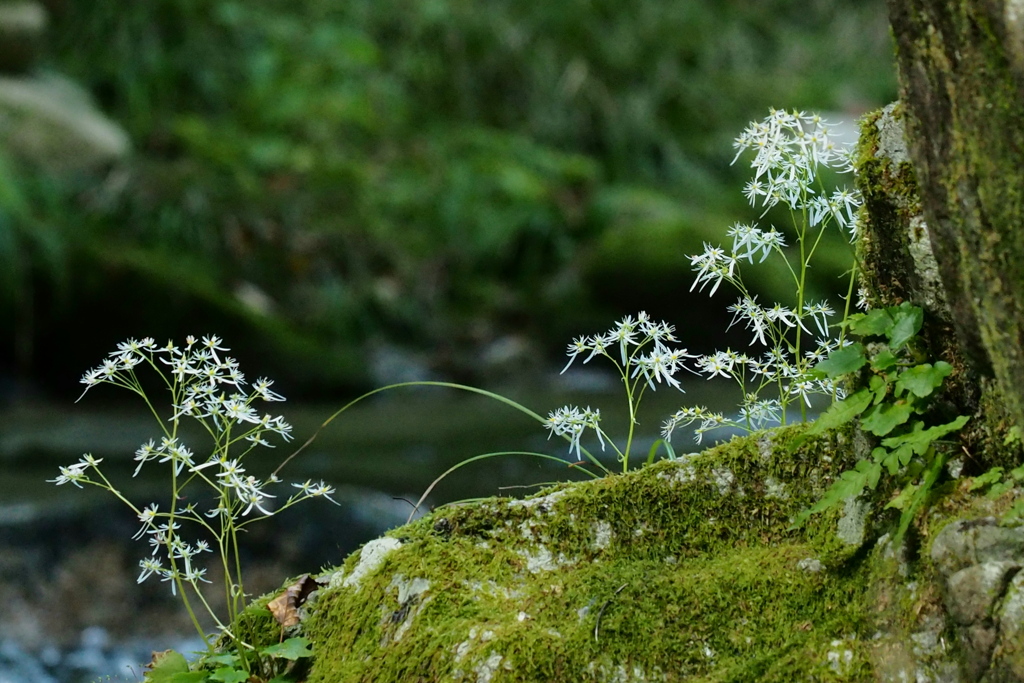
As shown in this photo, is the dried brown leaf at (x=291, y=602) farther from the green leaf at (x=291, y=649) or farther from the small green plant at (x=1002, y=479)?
the small green plant at (x=1002, y=479)

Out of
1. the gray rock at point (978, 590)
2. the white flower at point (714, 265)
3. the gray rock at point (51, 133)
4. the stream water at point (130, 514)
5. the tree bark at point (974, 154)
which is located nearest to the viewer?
the tree bark at point (974, 154)

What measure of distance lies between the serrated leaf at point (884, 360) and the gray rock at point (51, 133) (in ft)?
28.0

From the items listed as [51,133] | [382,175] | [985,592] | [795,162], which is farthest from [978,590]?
[382,175]

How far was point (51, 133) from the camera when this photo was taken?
8945mm

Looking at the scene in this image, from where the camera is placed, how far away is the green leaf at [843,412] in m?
1.88

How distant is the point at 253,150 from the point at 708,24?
779cm

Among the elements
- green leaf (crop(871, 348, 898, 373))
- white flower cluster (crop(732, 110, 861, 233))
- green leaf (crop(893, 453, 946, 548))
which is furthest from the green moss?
white flower cluster (crop(732, 110, 861, 233))

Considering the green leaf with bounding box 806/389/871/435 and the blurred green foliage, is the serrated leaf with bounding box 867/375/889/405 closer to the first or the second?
the green leaf with bounding box 806/389/871/435

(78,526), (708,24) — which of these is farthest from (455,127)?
(78,526)

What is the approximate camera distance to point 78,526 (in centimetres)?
468

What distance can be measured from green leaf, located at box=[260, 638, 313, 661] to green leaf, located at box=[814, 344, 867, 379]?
1148mm

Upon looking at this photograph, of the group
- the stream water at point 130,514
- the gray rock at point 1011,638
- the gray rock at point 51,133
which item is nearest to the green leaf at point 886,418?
the gray rock at point 1011,638

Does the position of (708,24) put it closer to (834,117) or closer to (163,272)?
(834,117)

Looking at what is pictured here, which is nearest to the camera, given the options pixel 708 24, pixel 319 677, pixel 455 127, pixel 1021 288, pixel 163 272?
pixel 1021 288
